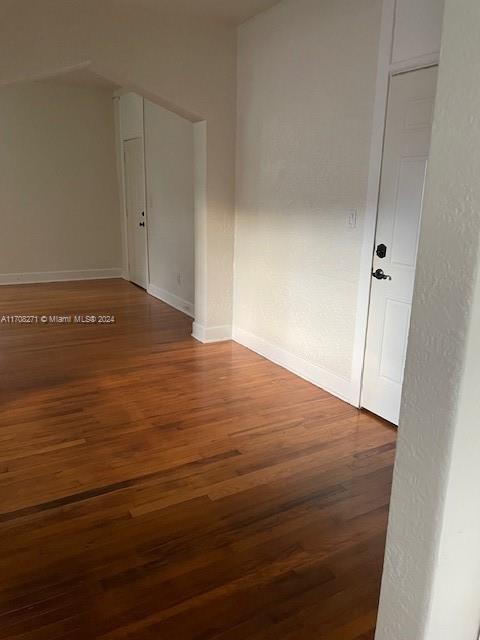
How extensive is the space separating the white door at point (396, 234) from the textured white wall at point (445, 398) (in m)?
1.67

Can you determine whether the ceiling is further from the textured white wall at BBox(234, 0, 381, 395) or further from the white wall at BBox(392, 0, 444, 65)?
the white wall at BBox(392, 0, 444, 65)

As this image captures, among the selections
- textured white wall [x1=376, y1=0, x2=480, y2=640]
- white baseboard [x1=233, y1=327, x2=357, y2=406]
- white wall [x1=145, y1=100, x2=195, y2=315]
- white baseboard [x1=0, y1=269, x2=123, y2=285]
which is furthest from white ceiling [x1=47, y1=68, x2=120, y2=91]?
textured white wall [x1=376, y1=0, x2=480, y2=640]

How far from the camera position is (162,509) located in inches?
86.2

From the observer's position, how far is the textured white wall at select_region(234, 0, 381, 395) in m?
3.06

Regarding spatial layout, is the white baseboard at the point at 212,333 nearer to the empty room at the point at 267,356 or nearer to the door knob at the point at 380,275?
the empty room at the point at 267,356

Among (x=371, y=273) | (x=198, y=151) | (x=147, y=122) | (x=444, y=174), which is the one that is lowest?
(x=371, y=273)

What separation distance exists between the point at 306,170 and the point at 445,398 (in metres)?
2.82

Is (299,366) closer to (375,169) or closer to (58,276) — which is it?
(375,169)

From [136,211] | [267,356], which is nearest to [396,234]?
[267,356]

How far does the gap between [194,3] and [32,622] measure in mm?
3827

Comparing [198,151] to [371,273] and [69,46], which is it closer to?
[69,46]

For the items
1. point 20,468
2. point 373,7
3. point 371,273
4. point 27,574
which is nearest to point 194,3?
point 373,7

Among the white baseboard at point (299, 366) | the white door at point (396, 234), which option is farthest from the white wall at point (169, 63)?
the white door at point (396, 234)

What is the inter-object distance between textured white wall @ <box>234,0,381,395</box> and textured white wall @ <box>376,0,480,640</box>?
2197 mm
